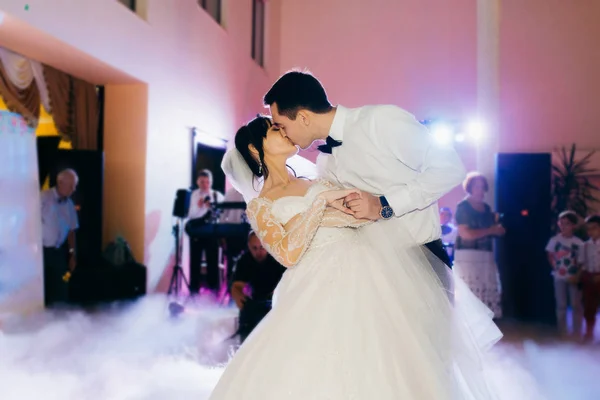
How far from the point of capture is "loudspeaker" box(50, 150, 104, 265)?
18.9ft

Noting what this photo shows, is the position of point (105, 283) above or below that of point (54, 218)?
below

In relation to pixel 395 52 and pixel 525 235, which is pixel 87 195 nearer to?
pixel 525 235

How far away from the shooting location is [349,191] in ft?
5.57

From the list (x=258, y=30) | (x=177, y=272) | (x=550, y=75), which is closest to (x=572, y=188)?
(x=550, y=75)

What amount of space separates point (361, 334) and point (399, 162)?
0.59 metres

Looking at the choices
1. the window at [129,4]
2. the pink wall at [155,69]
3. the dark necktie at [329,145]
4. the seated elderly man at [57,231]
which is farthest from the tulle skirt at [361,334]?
the window at [129,4]

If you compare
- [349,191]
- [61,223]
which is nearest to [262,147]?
[349,191]

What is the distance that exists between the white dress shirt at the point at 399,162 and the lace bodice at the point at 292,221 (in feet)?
0.46

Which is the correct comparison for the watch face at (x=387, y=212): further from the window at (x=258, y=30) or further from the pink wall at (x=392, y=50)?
the window at (x=258, y=30)

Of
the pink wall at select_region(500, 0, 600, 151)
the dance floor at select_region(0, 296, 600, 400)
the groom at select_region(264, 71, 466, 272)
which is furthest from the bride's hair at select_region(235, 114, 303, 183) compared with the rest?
the pink wall at select_region(500, 0, 600, 151)

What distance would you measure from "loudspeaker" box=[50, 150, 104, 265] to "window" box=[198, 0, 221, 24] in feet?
10.6

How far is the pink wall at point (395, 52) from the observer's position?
385 inches

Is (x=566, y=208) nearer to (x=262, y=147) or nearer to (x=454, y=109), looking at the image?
(x=454, y=109)

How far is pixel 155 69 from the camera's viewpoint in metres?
6.31
